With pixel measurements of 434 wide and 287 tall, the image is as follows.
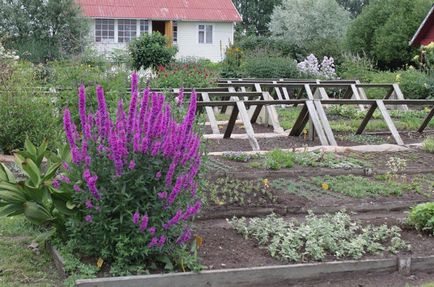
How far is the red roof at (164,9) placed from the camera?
1459 inches

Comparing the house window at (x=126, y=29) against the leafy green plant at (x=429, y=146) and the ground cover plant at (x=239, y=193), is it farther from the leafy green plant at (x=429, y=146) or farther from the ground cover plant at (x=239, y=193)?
the ground cover plant at (x=239, y=193)

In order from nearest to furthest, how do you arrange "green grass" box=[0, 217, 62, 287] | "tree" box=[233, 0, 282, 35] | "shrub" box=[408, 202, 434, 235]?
"green grass" box=[0, 217, 62, 287]
"shrub" box=[408, 202, 434, 235]
"tree" box=[233, 0, 282, 35]

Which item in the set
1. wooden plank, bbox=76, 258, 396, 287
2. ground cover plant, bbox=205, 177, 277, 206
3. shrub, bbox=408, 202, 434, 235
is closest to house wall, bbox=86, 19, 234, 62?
ground cover plant, bbox=205, 177, 277, 206

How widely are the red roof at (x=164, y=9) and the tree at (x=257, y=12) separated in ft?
66.1

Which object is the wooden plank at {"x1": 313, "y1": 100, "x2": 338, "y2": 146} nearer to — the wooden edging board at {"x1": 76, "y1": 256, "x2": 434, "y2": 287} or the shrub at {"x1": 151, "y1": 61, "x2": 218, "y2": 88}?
the shrub at {"x1": 151, "y1": 61, "x2": 218, "y2": 88}

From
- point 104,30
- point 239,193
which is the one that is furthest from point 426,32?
point 239,193

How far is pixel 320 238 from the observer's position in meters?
5.31

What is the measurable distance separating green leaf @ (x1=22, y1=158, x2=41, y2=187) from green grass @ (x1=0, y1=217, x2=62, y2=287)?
2.05ft

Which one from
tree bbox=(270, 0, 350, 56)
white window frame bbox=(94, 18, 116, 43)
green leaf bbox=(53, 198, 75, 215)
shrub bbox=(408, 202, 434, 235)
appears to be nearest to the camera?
green leaf bbox=(53, 198, 75, 215)

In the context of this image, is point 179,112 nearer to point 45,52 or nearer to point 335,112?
point 335,112

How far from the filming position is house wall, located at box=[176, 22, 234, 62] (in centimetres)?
3947

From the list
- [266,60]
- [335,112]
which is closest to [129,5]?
[266,60]

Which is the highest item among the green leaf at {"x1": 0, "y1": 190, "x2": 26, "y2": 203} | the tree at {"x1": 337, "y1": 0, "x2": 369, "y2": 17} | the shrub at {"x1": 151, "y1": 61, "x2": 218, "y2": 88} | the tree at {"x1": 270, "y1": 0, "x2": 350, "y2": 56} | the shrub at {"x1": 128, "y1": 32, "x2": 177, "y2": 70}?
the tree at {"x1": 337, "y1": 0, "x2": 369, "y2": 17}

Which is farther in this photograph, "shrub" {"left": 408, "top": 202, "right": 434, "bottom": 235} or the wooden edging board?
"shrub" {"left": 408, "top": 202, "right": 434, "bottom": 235}
